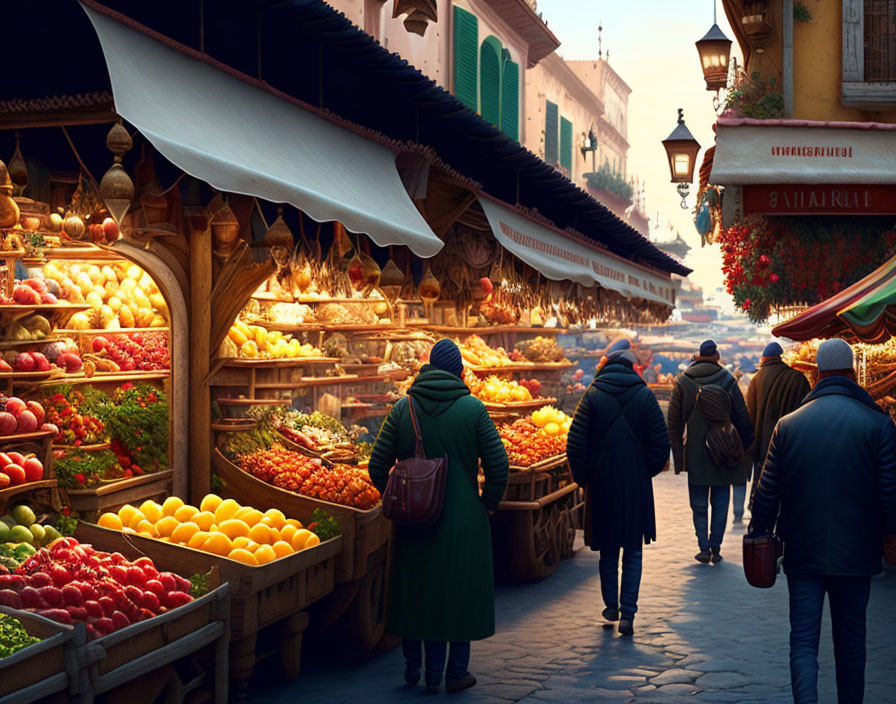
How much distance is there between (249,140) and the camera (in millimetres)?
5715

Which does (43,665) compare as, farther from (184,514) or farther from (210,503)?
(210,503)

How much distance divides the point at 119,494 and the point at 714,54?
9610 mm

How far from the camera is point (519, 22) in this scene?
62.4ft

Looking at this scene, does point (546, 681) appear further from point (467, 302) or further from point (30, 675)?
point (467, 302)

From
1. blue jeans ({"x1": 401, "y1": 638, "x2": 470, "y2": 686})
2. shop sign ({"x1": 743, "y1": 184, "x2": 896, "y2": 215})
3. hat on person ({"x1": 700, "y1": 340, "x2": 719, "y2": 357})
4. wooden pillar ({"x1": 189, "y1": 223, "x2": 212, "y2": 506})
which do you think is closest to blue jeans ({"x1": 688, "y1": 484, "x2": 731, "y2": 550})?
hat on person ({"x1": 700, "y1": 340, "x2": 719, "y2": 357})

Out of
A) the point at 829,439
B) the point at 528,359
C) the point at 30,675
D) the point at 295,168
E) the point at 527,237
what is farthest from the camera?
the point at 528,359

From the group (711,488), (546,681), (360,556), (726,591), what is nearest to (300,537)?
→ (360,556)

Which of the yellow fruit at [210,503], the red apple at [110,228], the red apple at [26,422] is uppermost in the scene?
the red apple at [110,228]

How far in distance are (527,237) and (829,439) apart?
16.3ft

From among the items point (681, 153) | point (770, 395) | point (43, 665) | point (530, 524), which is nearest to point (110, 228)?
point (43, 665)

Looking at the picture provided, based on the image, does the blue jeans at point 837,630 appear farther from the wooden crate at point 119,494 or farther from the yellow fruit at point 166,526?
the wooden crate at point 119,494

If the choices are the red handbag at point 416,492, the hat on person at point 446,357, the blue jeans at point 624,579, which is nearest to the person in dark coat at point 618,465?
the blue jeans at point 624,579

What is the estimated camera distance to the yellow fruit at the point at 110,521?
6.18m

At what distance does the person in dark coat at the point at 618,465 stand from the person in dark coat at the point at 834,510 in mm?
2318
